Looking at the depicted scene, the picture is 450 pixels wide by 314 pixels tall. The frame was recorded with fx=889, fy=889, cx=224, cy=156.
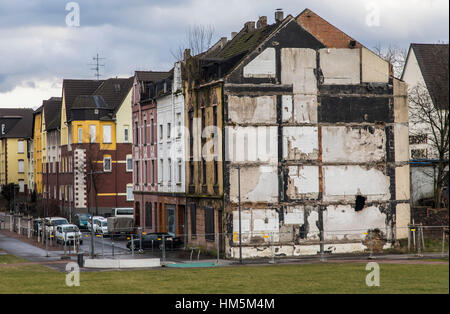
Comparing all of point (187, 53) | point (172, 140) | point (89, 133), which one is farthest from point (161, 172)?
point (89, 133)

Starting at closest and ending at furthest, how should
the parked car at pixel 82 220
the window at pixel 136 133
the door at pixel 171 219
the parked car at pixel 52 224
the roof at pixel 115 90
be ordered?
the door at pixel 171 219, the parked car at pixel 52 224, the window at pixel 136 133, the parked car at pixel 82 220, the roof at pixel 115 90

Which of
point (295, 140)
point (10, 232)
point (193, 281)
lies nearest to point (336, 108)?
point (295, 140)

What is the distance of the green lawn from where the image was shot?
35031mm

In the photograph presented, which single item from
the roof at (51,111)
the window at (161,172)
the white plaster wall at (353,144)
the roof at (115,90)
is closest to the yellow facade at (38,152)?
the roof at (51,111)

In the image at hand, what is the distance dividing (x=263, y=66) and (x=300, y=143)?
18.9 ft

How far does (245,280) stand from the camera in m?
40.1

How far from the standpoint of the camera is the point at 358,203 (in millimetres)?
61000

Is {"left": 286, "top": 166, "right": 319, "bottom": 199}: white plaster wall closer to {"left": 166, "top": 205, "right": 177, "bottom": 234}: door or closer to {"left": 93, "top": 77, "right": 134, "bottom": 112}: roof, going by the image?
{"left": 166, "top": 205, "right": 177, "bottom": 234}: door

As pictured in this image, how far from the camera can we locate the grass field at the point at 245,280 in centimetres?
3491

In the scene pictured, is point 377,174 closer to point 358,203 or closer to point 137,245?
point 358,203

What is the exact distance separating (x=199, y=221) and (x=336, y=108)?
12.9 meters

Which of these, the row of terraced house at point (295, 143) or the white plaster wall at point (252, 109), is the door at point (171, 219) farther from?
the white plaster wall at point (252, 109)

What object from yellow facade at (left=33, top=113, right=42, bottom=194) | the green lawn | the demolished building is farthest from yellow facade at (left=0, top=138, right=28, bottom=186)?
the green lawn

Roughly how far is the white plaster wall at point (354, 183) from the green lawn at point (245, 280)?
11.4 metres
